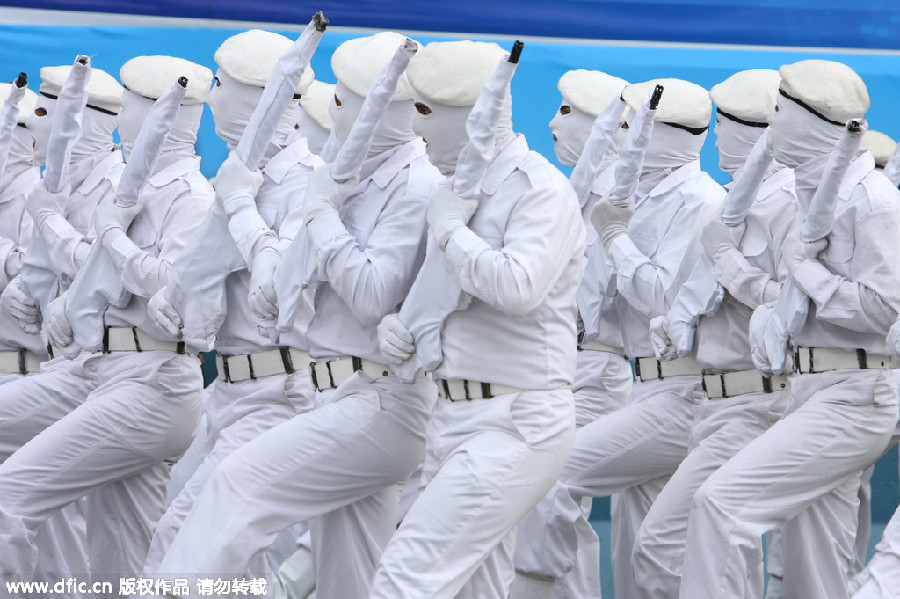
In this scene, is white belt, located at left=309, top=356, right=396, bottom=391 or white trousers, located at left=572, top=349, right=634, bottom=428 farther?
white trousers, located at left=572, top=349, right=634, bottom=428

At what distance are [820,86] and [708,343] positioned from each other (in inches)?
41.8

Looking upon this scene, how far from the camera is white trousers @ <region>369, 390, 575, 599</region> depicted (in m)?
4.26

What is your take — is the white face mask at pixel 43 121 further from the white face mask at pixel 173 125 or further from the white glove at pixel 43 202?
the white face mask at pixel 173 125

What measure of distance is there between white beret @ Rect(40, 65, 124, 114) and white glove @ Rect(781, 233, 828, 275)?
329 cm

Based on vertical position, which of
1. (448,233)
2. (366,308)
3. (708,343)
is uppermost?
(448,233)

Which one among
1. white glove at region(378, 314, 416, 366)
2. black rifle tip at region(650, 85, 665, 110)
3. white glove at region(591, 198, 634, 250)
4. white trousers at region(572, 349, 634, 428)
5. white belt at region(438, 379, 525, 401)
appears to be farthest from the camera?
white trousers at region(572, 349, 634, 428)

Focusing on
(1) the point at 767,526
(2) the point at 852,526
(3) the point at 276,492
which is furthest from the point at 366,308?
(2) the point at 852,526

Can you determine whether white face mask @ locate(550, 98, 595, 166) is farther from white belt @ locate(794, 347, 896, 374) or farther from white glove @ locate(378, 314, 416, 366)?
white glove @ locate(378, 314, 416, 366)

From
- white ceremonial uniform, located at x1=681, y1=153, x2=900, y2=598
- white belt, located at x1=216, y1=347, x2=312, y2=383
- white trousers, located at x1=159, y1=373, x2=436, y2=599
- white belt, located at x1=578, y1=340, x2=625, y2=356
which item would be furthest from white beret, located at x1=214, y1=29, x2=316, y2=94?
white ceremonial uniform, located at x1=681, y1=153, x2=900, y2=598

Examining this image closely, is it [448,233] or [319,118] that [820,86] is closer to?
[448,233]

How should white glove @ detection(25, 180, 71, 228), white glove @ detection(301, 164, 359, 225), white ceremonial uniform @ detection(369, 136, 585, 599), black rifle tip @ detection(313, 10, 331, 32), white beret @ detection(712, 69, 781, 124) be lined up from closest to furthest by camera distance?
1. white ceremonial uniform @ detection(369, 136, 585, 599)
2. white glove @ detection(301, 164, 359, 225)
3. black rifle tip @ detection(313, 10, 331, 32)
4. white beret @ detection(712, 69, 781, 124)
5. white glove @ detection(25, 180, 71, 228)

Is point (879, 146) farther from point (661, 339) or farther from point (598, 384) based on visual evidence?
point (661, 339)

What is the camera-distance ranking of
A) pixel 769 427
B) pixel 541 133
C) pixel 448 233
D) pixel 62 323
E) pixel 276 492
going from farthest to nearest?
pixel 541 133
pixel 62 323
pixel 769 427
pixel 276 492
pixel 448 233

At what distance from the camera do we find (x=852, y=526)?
5.39 metres
